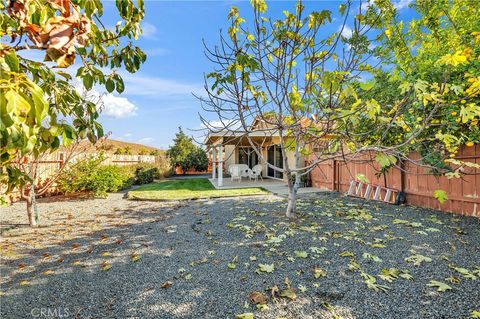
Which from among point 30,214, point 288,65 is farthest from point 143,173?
point 288,65

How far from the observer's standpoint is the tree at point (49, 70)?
853mm

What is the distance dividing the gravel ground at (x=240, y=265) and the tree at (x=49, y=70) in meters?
1.97

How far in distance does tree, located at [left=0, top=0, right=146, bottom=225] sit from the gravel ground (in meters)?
1.97

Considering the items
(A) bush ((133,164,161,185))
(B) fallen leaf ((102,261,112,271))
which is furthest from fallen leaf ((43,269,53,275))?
(A) bush ((133,164,161,185))

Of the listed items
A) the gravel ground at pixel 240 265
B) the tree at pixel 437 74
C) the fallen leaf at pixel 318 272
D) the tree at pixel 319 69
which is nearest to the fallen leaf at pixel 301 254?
the gravel ground at pixel 240 265

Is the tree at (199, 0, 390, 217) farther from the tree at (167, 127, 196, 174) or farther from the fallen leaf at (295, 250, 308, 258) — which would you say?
the tree at (167, 127, 196, 174)

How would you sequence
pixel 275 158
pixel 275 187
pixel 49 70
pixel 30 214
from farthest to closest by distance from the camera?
pixel 275 158 → pixel 275 187 → pixel 30 214 → pixel 49 70

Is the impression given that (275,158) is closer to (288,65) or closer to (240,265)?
(288,65)

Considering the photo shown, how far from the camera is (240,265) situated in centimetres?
359

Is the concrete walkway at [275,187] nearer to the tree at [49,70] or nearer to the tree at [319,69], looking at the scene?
the tree at [319,69]

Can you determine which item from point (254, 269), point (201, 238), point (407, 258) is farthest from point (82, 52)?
point (407, 258)

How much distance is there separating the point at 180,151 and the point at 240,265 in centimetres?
2159

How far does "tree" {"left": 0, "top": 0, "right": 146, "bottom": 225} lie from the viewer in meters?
0.85

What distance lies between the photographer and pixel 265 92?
18.5ft
